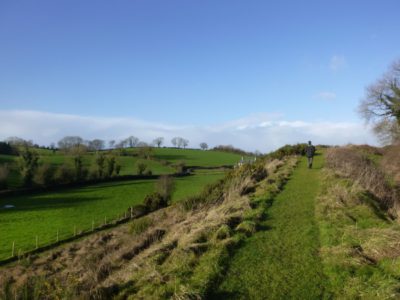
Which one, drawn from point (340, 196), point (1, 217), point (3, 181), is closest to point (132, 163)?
point (3, 181)

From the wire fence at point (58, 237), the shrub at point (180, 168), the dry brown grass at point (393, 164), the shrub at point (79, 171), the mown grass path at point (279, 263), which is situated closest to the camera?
the mown grass path at point (279, 263)

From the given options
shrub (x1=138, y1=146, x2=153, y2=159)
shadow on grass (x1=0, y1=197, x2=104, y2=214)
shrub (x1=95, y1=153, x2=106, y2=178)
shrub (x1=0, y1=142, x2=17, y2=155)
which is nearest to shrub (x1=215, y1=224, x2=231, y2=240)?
shadow on grass (x1=0, y1=197, x2=104, y2=214)

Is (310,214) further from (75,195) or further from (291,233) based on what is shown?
(75,195)

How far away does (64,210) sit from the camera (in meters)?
43.2

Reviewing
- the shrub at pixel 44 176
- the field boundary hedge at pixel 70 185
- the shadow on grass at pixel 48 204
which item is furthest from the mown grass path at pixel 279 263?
the shrub at pixel 44 176

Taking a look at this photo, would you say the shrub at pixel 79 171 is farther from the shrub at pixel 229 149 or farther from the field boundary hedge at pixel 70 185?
the shrub at pixel 229 149

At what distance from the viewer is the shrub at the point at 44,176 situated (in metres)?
59.2

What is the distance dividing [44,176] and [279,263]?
2348 inches

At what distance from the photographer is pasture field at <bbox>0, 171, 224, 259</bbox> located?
31775mm

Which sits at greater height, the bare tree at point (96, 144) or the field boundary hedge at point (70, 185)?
the bare tree at point (96, 144)

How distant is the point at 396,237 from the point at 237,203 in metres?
5.72

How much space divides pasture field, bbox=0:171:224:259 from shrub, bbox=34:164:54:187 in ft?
13.1

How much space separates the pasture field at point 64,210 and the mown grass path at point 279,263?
23.4m

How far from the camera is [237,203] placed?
41.0 feet
